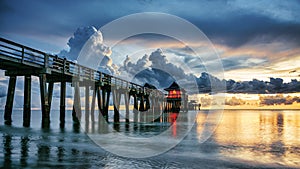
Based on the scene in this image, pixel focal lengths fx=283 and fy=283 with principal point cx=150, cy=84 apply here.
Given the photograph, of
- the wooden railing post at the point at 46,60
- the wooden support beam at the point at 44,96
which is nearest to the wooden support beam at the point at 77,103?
the wooden support beam at the point at 44,96

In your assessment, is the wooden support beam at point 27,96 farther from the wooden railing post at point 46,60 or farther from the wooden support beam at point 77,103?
the wooden support beam at point 77,103

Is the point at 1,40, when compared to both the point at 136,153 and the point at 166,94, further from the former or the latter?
the point at 166,94

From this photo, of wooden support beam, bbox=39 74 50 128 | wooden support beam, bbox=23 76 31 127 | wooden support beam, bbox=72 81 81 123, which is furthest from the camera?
wooden support beam, bbox=72 81 81 123

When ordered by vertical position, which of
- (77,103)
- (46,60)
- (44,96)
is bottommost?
(77,103)

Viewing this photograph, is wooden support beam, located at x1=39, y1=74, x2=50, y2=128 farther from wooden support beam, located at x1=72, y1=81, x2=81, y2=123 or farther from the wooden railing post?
wooden support beam, located at x1=72, y1=81, x2=81, y2=123

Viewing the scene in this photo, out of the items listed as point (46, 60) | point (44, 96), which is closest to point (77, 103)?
point (44, 96)

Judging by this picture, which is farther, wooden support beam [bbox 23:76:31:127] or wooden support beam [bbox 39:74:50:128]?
wooden support beam [bbox 23:76:31:127]

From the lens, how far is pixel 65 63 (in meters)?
18.9

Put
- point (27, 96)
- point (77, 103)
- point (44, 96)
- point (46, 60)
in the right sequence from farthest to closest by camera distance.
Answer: point (77, 103)
point (27, 96)
point (44, 96)
point (46, 60)

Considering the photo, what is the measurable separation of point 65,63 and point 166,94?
4387 centimetres

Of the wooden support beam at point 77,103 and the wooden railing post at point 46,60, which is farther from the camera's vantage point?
the wooden support beam at point 77,103

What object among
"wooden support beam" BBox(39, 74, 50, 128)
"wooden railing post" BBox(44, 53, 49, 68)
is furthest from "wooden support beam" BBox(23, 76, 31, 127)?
"wooden railing post" BBox(44, 53, 49, 68)

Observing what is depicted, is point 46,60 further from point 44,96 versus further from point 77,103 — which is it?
point 77,103

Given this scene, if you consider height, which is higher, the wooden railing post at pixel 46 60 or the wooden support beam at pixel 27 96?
the wooden railing post at pixel 46 60
